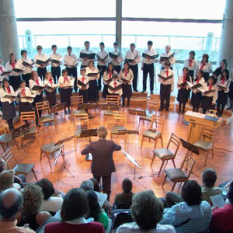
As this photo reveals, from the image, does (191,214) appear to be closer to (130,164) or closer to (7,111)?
(130,164)

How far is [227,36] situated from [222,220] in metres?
7.73

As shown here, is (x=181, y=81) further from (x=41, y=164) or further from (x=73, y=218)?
(x=73, y=218)

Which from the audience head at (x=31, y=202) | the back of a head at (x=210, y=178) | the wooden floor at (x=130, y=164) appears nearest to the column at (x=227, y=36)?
the wooden floor at (x=130, y=164)

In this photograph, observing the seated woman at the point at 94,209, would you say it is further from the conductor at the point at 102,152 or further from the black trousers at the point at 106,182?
the black trousers at the point at 106,182

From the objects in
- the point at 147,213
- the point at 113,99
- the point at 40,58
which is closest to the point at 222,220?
the point at 147,213

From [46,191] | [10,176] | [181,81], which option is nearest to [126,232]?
[46,191]

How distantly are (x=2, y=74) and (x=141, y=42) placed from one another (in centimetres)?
536

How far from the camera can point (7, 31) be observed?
9156mm

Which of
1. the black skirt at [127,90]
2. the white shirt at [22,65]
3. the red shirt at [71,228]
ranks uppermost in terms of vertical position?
the white shirt at [22,65]

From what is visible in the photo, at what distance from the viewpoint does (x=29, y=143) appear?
22.7ft

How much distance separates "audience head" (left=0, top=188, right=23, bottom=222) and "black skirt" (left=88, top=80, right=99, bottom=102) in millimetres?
7022

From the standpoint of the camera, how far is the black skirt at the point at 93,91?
9.12 meters

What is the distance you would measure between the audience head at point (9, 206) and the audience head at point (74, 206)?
0.41 meters

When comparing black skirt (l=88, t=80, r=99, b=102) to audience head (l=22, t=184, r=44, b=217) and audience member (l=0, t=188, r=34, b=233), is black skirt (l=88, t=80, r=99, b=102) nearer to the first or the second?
audience head (l=22, t=184, r=44, b=217)
